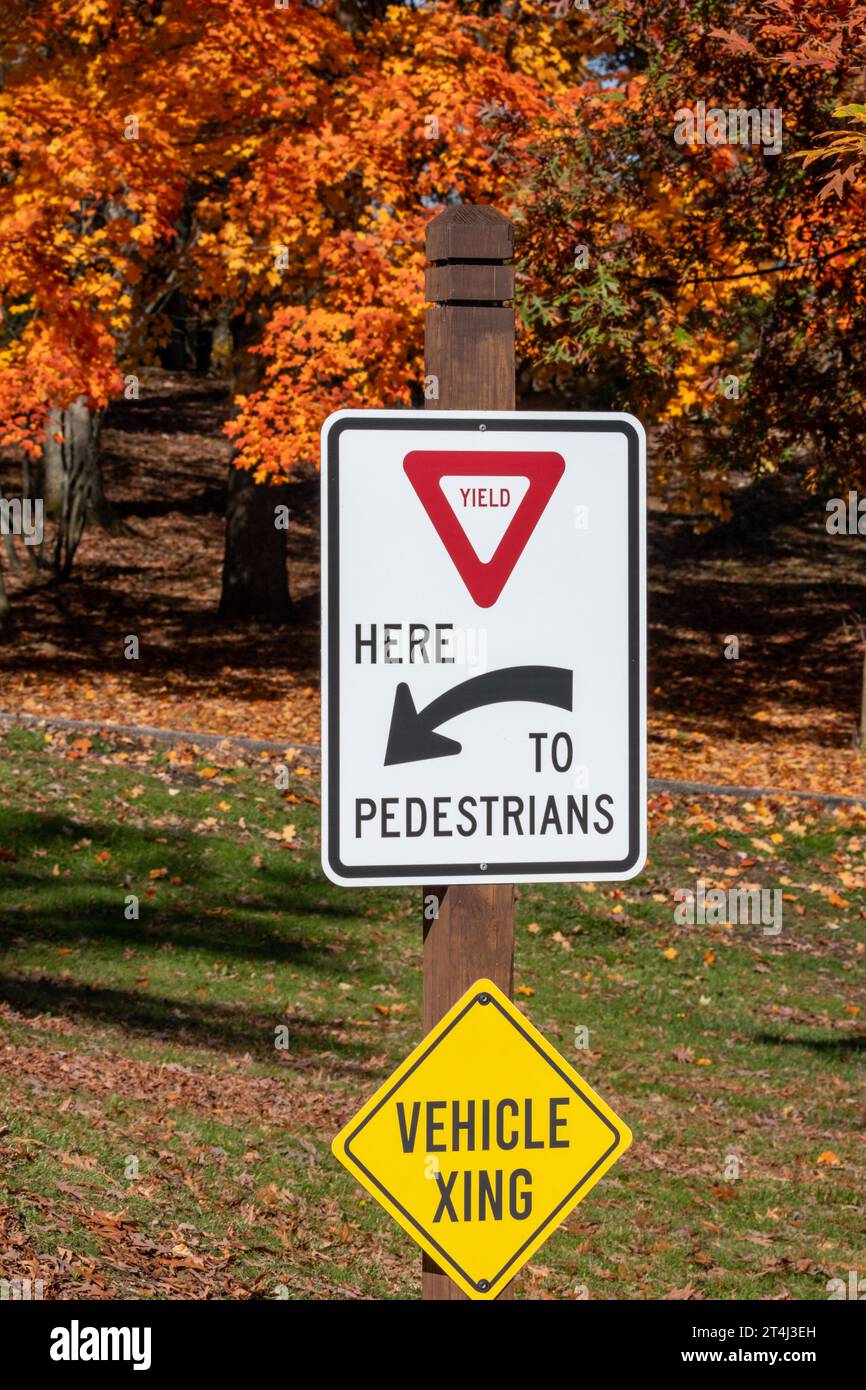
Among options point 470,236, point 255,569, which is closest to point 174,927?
point 470,236

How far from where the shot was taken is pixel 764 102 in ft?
42.3

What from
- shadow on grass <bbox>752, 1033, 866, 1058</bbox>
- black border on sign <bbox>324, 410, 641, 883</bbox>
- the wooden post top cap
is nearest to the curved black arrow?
black border on sign <bbox>324, 410, 641, 883</bbox>

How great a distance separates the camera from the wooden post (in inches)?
133

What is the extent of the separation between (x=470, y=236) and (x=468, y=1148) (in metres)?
1.97

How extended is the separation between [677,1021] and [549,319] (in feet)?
20.9

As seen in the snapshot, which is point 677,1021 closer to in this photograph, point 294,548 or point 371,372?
point 371,372

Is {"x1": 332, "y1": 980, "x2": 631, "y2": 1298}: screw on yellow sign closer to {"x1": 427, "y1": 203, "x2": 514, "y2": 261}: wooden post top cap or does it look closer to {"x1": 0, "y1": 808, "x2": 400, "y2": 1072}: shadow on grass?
{"x1": 427, "y1": 203, "x2": 514, "y2": 261}: wooden post top cap

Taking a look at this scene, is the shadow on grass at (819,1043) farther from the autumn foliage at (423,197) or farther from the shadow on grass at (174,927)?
the autumn foliage at (423,197)

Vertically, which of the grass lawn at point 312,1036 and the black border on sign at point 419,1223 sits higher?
the black border on sign at point 419,1223

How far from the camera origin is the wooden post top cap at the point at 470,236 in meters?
3.38

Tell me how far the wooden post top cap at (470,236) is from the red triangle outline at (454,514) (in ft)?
1.44

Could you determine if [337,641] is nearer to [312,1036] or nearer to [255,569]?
[312,1036]

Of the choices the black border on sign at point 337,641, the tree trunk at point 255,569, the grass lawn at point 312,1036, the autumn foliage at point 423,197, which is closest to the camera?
the black border on sign at point 337,641

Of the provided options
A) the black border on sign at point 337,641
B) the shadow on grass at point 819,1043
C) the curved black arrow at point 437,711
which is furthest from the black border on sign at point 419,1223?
the shadow on grass at point 819,1043
